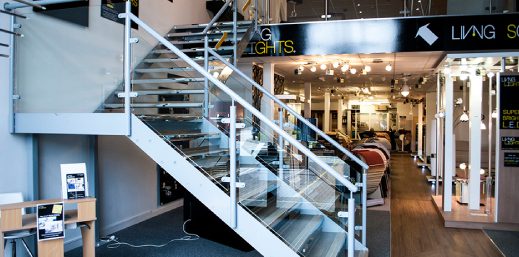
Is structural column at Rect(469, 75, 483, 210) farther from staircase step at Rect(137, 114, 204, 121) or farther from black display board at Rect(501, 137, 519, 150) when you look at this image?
staircase step at Rect(137, 114, 204, 121)

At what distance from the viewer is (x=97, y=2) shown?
19.1 ft

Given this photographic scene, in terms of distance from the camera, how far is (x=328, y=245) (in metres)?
4.04

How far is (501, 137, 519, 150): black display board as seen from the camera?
21.4 ft

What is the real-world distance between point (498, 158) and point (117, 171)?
18.5ft

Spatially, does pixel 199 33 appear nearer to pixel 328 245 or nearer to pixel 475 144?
pixel 328 245

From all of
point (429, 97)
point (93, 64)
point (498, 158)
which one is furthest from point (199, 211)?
point (429, 97)

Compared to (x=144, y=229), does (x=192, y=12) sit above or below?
above

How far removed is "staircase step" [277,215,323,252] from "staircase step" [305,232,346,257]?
104 millimetres

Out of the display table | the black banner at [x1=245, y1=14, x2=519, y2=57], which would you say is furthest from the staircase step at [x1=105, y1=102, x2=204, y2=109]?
the black banner at [x1=245, y1=14, x2=519, y2=57]

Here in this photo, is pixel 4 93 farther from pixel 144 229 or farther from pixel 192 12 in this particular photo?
pixel 192 12

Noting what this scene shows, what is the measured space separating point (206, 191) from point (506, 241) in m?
4.45

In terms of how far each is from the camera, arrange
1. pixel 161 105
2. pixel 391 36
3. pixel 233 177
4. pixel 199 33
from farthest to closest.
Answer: pixel 391 36
pixel 199 33
pixel 161 105
pixel 233 177

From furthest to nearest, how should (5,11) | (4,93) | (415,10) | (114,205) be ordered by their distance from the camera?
1. (415,10)
2. (114,205)
3. (4,93)
4. (5,11)

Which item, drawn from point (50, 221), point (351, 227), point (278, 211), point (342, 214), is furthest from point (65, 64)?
point (351, 227)
